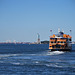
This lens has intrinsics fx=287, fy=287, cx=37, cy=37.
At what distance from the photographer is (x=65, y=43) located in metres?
132

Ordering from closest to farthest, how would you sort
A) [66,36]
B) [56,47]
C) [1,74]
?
[1,74]
[56,47]
[66,36]

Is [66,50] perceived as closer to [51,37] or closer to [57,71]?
[51,37]

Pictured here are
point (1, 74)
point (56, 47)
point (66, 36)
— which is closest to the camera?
point (1, 74)

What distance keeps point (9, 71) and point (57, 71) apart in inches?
352

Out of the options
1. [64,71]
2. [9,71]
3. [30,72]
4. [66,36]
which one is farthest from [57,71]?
[66,36]

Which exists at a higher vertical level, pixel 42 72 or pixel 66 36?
pixel 66 36

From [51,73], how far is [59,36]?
289 feet

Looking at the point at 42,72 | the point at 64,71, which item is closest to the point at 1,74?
the point at 42,72

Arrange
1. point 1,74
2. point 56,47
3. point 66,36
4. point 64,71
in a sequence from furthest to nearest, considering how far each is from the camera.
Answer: point 66,36, point 56,47, point 64,71, point 1,74

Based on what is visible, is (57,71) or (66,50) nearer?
(57,71)

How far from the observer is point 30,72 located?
52.3 metres

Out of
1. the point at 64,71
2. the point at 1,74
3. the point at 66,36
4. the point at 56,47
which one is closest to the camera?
the point at 1,74

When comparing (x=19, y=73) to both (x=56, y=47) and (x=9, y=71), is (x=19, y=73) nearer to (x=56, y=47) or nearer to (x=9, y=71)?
(x=9, y=71)

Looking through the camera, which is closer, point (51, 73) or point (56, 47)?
point (51, 73)
